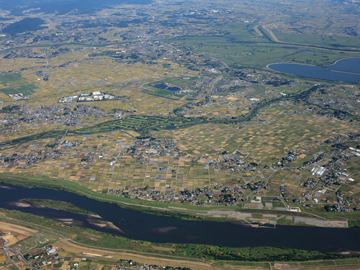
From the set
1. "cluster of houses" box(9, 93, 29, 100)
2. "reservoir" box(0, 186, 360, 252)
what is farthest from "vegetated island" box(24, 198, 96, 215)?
"cluster of houses" box(9, 93, 29, 100)

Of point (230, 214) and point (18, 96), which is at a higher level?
point (18, 96)

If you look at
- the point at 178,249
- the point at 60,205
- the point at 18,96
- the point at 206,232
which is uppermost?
the point at 18,96

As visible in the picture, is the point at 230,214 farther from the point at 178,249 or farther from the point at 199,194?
the point at 178,249

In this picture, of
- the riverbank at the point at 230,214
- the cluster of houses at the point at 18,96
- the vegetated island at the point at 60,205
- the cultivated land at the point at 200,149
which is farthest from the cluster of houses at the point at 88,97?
the riverbank at the point at 230,214

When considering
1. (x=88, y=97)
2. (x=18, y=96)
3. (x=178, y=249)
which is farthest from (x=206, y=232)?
(x=18, y=96)

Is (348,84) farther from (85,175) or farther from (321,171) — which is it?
(85,175)

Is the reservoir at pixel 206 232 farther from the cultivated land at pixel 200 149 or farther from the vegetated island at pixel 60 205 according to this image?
the cultivated land at pixel 200 149

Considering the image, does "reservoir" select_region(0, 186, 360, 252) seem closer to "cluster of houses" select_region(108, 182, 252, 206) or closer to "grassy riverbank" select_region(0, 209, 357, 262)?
"grassy riverbank" select_region(0, 209, 357, 262)

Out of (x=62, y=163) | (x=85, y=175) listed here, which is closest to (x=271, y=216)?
(x=85, y=175)
